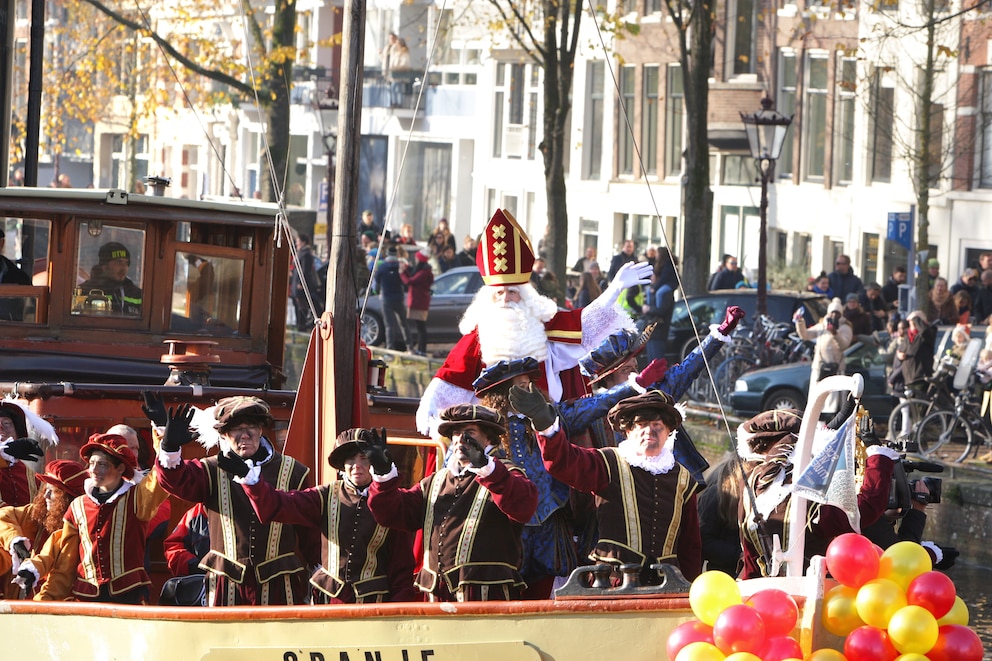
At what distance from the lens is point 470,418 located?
21.5 ft

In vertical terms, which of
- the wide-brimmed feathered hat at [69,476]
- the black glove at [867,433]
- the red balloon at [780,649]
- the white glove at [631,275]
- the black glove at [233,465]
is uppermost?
the white glove at [631,275]

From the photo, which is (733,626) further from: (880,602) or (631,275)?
(631,275)

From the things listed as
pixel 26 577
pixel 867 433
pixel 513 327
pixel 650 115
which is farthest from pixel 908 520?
pixel 650 115

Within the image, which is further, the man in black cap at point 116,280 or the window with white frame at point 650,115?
the window with white frame at point 650,115

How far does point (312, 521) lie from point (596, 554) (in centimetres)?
107

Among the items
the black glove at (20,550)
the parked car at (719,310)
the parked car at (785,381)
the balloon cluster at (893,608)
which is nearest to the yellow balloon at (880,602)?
the balloon cluster at (893,608)

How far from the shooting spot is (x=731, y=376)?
19.2m

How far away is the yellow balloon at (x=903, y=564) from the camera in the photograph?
6117 mm

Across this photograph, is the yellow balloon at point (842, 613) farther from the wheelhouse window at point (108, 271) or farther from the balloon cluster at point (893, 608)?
the wheelhouse window at point (108, 271)

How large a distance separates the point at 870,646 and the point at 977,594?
25.3ft

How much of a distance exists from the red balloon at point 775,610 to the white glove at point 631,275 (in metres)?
2.49

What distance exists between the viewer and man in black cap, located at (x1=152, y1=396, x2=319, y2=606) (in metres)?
6.95

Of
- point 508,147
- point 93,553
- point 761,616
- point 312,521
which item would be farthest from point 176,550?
point 508,147

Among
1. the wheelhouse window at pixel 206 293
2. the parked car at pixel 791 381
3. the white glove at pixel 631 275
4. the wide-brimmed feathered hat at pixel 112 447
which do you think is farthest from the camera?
the parked car at pixel 791 381
